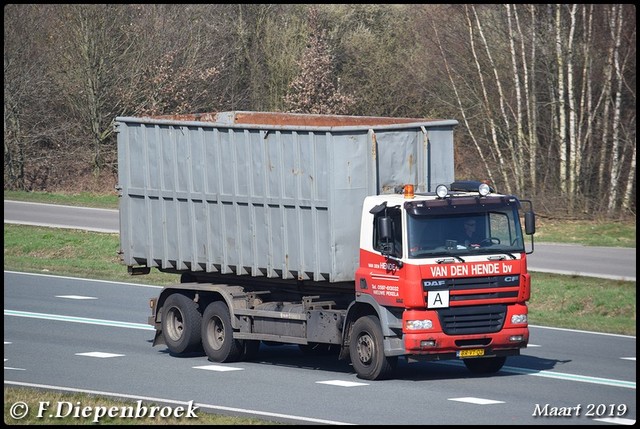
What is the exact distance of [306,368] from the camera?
1602 centimetres

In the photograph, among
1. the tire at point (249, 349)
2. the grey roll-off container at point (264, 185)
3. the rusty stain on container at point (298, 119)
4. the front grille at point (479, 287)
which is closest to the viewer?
the front grille at point (479, 287)

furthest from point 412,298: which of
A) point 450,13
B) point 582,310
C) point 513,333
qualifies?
point 450,13

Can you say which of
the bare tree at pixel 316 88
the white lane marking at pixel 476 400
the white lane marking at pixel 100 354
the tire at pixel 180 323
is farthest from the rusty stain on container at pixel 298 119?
the bare tree at pixel 316 88

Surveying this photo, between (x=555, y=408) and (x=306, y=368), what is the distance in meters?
4.44

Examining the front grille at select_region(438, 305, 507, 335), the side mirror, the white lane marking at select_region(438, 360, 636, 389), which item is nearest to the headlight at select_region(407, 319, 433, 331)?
the front grille at select_region(438, 305, 507, 335)

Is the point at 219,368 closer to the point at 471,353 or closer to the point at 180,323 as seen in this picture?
the point at 180,323

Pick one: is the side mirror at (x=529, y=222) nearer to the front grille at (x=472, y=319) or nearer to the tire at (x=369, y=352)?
the front grille at (x=472, y=319)

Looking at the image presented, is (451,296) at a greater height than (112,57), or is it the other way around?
(112,57)

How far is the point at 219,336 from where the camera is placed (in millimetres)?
16781

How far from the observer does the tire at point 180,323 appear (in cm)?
1694

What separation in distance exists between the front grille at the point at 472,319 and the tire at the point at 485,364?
0.95 meters

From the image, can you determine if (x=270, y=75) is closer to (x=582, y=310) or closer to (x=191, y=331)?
(x=582, y=310)

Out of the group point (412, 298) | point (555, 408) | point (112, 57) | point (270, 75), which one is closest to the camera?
point (555, 408)

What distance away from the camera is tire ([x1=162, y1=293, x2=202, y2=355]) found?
16.9 meters
